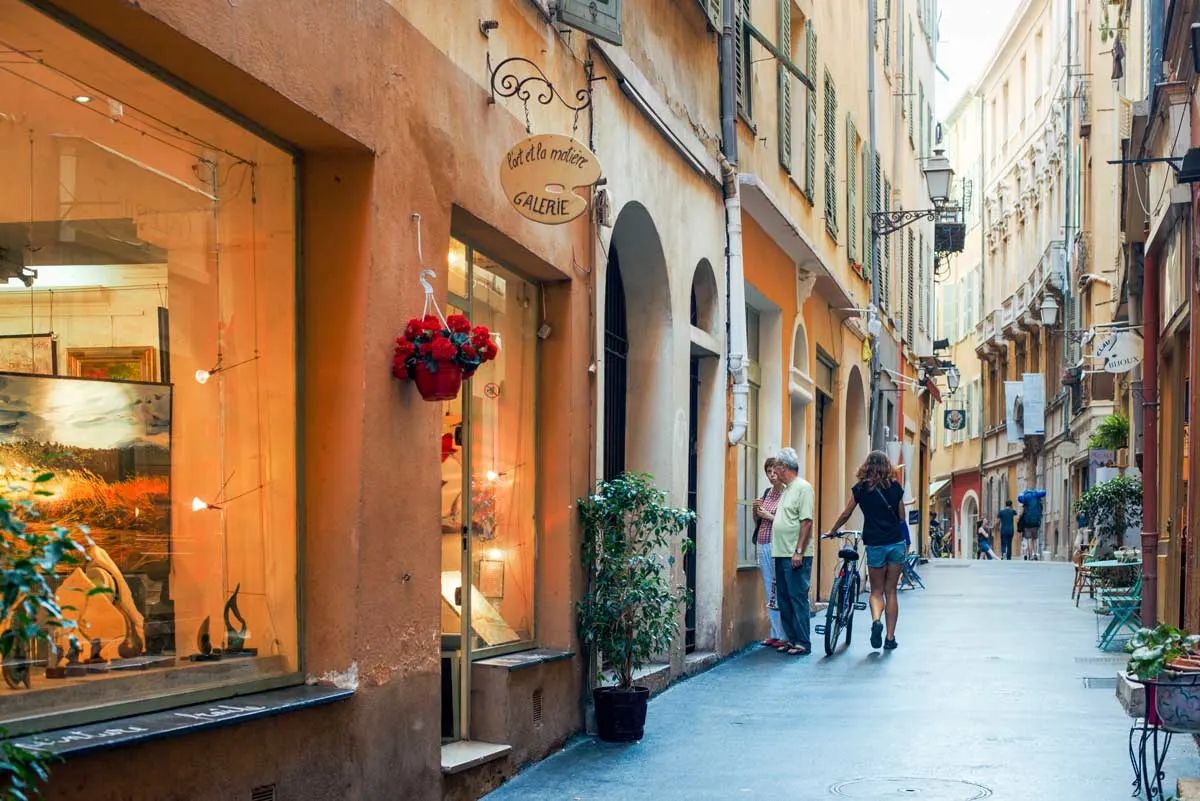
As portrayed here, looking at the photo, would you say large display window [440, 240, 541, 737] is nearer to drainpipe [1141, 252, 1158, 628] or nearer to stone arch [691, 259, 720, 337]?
stone arch [691, 259, 720, 337]

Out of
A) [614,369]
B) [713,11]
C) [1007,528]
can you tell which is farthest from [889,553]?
[1007,528]

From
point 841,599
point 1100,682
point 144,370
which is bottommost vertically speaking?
point 1100,682

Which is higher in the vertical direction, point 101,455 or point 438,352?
point 438,352

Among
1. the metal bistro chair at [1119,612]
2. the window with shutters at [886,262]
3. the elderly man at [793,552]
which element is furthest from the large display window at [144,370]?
the window with shutters at [886,262]

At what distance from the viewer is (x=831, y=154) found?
66.6 feet

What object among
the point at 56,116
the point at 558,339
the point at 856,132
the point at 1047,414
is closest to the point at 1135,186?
the point at 856,132

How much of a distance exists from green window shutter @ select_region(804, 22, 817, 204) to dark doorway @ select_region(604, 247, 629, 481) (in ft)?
23.1

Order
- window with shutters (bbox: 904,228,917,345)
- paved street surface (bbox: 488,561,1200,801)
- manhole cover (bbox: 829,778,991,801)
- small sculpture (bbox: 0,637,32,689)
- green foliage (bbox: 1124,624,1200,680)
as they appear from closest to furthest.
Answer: small sculpture (bbox: 0,637,32,689) < green foliage (bbox: 1124,624,1200,680) < manhole cover (bbox: 829,778,991,801) < paved street surface (bbox: 488,561,1200,801) < window with shutters (bbox: 904,228,917,345)

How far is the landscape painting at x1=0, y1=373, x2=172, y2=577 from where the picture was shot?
498 cm

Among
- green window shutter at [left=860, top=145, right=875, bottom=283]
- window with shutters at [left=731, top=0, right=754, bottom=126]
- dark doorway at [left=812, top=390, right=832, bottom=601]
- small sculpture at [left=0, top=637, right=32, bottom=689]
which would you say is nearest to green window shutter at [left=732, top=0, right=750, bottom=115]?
window with shutters at [left=731, top=0, right=754, bottom=126]

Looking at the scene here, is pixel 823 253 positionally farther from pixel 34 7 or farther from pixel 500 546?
pixel 34 7

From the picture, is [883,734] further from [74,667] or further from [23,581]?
[23,581]

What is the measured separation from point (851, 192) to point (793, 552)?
987cm

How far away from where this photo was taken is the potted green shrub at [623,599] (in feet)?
29.6
